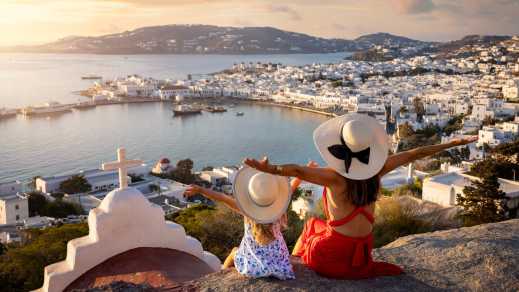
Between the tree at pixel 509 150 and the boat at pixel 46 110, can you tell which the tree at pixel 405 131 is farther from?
the boat at pixel 46 110

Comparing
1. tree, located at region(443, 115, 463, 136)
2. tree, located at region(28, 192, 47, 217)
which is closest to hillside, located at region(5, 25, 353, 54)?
tree, located at region(443, 115, 463, 136)

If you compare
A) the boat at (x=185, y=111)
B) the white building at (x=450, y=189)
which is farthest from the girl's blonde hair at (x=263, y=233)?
the boat at (x=185, y=111)

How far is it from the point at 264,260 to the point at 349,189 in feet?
1.16

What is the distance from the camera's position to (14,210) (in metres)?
10.8

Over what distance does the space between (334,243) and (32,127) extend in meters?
28.2

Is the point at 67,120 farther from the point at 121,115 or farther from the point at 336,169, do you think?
the point at 336,169

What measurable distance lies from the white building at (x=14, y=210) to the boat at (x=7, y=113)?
21.4 meters

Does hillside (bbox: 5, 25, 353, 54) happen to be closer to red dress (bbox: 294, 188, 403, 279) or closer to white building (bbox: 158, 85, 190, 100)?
white building (bbox: 158, 85, 190, 100)

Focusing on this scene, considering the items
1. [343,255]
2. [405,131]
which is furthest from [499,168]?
[405,131]

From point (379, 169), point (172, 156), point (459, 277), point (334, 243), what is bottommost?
point (172, 156)

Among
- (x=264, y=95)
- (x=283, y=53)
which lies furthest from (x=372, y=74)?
(x=283, y=53)

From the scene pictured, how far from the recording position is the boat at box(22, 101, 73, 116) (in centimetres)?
3084

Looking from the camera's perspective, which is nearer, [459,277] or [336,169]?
[336,169]

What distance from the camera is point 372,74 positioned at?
176 feet
